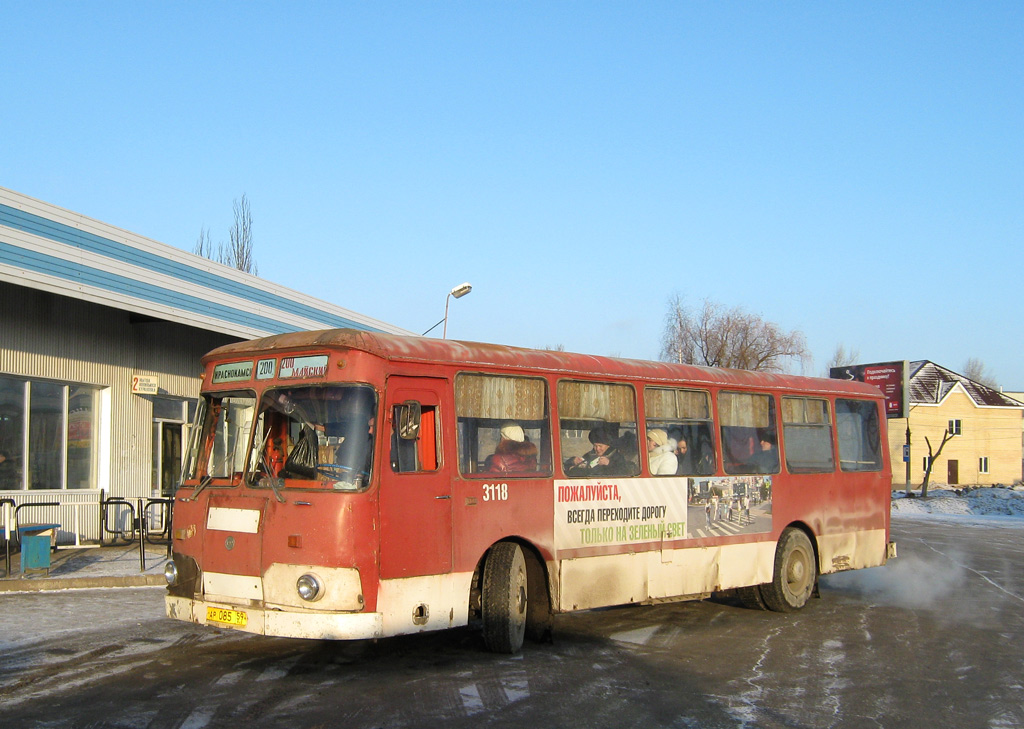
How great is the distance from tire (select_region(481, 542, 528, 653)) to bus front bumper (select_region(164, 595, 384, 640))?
1381 mm

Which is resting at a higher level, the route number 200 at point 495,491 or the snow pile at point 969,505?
the route number 200 at point 495,491

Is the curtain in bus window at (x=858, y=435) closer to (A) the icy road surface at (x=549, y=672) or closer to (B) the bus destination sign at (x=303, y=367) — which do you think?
(A) the icy road surface at (x=549, y=672)

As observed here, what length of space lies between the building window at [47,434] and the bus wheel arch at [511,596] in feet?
37.4

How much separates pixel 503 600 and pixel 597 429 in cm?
232

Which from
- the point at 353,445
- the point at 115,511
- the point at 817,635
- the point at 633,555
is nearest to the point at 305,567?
the point at 353,445

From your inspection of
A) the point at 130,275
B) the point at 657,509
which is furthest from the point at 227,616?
the point at 130,275

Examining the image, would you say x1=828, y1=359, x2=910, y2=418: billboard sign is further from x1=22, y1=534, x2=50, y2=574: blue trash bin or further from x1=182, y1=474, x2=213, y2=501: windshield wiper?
x1=182, y1=474, x2=213, y2=501: windshield wiper

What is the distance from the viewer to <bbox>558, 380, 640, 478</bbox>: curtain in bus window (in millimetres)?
10156

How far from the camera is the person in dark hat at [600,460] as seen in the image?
1016cm

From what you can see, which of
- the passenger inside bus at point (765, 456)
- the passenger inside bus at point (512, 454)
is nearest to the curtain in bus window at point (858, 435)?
the passenger inside bus at point (765, 456)

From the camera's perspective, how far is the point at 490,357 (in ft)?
31.0

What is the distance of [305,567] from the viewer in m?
7.85

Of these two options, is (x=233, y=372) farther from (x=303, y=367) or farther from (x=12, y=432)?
(x=12, y=432)

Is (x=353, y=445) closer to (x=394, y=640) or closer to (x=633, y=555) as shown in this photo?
(x=394, y=640)
